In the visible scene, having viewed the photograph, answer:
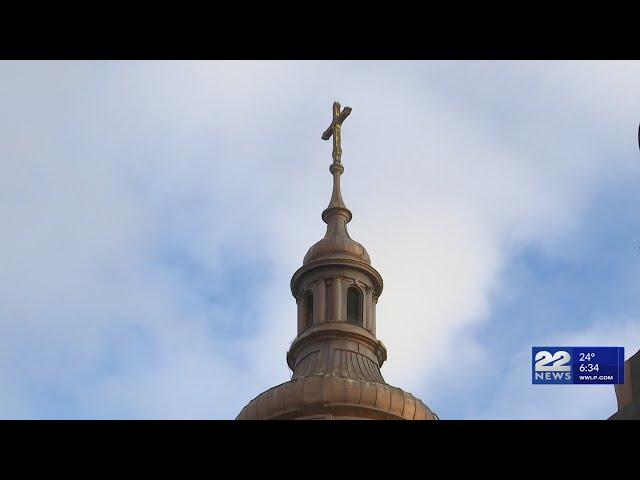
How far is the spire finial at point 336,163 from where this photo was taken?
57325 mm

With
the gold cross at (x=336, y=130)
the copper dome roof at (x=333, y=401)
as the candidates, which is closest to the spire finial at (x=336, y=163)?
the gold cross at (x=336, y=130)

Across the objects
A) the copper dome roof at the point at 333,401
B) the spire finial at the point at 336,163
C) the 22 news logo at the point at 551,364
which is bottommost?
the 22 news logo at the point at 551,364

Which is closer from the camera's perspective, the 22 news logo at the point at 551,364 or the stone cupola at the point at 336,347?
the 22 news logo at the point at 551,364

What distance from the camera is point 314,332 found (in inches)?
2012
